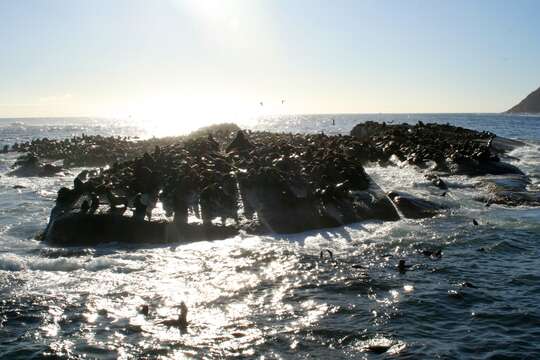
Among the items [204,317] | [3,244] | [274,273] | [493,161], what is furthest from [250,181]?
[493,161]

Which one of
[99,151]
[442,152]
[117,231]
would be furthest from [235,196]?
[99,151]

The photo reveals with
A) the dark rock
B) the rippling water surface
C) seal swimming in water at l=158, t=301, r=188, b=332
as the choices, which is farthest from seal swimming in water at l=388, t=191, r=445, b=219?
seal swimming in water at l=158, t=301, r=188, b=332

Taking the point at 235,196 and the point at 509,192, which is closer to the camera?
the point at 235,196

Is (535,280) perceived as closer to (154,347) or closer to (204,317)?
(204,317)

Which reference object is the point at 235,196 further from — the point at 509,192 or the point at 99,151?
A: the point at 99,151

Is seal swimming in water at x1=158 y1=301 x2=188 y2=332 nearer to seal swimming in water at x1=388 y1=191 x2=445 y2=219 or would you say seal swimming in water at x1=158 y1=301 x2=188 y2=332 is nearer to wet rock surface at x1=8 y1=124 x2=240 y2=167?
seal swimming in water at x1=388 y1=191 x2=445 y2=219

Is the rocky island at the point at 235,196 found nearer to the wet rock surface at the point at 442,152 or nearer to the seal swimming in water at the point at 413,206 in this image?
the seal swimming in water at the point at 413,206

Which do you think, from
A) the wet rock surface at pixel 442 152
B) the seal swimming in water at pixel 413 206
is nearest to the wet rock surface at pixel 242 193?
the seal swimming in water at pixel 413 206

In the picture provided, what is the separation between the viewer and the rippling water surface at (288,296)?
10.7 metres

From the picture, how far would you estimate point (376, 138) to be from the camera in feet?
147

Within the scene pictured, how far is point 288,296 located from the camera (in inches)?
535

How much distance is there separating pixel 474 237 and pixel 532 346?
934cm

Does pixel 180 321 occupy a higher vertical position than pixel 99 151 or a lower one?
lower

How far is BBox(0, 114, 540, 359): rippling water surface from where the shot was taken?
10.7 meters
